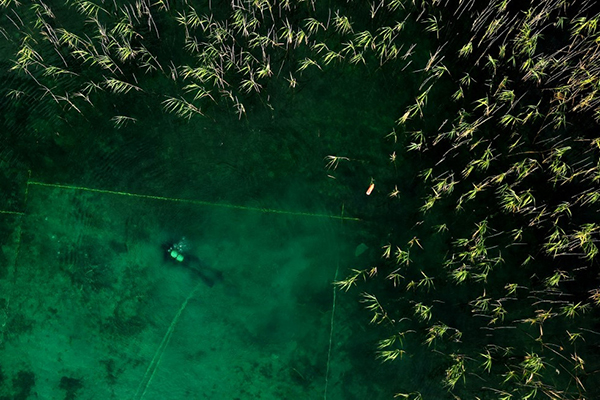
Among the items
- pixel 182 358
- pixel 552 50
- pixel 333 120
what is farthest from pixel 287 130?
pixel 552 50

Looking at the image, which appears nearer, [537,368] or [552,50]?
[537,368]

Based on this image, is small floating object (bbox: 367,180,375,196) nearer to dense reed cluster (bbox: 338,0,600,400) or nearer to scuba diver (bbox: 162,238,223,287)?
dense reed cluster (bbox: 338,0,600,400)

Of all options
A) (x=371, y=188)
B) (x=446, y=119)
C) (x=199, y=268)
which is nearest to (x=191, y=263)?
(x=199, y=268)

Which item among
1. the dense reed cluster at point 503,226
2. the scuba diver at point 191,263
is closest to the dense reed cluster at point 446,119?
the dense reed cluster at point 503,226

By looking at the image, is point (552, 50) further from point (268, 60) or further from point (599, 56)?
point (268, 60)

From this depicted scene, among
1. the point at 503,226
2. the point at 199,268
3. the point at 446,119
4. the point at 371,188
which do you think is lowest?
the point at 199,268

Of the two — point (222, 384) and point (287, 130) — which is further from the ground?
point (287, 130)

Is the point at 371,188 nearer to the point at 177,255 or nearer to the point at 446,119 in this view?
the point at 446,119
